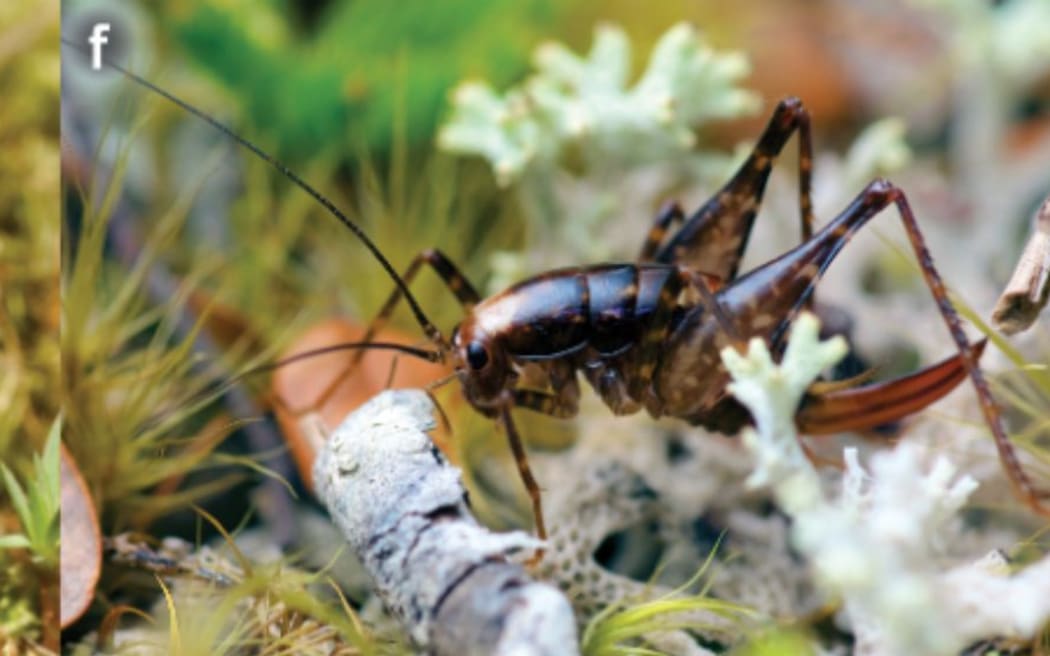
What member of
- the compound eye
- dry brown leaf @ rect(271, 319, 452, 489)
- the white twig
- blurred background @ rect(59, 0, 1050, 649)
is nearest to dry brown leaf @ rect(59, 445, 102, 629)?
blurred background @ rect(59, 0, 1050, 649)

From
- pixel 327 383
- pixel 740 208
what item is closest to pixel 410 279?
pixel 327 383

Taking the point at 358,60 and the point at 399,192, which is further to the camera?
the point at 358,60

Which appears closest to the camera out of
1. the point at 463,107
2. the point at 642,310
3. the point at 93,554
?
the point at 93,554

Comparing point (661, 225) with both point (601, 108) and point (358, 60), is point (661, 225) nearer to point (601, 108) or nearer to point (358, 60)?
point (601, 108)

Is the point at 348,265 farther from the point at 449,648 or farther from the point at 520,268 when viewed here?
the point at 449,648

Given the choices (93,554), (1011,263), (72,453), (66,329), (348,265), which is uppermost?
(1011,263)

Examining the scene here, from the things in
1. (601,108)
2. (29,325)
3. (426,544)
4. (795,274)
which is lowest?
(426,544)

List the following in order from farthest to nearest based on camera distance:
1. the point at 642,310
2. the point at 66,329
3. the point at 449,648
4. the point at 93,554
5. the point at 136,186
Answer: the point at 136,186, the point at 66,329, the point at 642,310, the point at 93,554, the point at 449,648

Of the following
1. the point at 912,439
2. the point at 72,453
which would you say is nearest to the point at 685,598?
the point at 912,439
